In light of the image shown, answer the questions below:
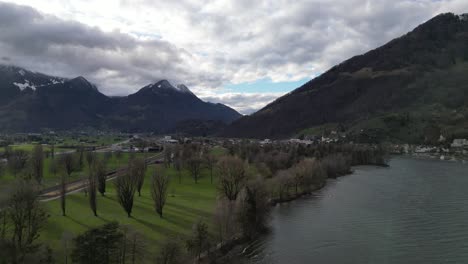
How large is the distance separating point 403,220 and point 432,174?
66.6 metres

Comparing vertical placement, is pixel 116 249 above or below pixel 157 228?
above

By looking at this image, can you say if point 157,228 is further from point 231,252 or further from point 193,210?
point 193,210

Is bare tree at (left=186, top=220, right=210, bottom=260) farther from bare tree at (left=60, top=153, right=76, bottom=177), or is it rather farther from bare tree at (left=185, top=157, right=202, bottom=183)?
bare tree at (left=60, top=153, right=76, bottom=177)

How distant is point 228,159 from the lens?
273 feet

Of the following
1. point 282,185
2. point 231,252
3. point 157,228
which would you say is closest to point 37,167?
point 157,228

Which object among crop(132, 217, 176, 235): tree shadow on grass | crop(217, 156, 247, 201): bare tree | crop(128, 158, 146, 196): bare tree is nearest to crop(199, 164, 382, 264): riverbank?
crop(132, 217, 176, 235): tree shadow on grass

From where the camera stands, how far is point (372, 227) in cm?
5806

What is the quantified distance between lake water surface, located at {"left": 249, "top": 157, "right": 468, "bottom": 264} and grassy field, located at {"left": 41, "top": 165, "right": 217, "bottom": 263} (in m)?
11.2

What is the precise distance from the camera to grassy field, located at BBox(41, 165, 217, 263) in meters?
45.3

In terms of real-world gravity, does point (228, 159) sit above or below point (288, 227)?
above

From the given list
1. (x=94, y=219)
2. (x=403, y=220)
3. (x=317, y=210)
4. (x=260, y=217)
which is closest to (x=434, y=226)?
(x=403, y=220)

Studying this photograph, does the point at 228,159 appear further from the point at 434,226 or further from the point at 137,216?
the point at 434,226

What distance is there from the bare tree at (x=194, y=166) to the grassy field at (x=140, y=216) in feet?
69.7

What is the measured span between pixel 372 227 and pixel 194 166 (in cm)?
5708
